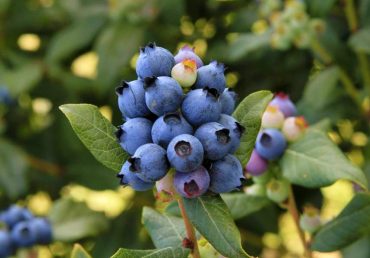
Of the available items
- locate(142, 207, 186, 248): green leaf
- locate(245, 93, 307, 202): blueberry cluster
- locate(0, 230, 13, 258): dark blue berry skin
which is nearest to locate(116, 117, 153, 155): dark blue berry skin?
locate(142, 207, 186, 248): green leaf

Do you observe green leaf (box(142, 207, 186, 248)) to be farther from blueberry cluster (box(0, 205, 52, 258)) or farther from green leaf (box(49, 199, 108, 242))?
green leaf (box(49, 199, 108, 242))

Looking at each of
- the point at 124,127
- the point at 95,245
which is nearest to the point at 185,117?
the point at 124,127

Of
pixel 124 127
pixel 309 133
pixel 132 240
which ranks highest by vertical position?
pixel 124 127

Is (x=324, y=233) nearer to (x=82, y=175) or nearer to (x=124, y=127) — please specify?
(x=124, y=127)

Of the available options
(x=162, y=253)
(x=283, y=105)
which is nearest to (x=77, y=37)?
(x=283, y=105)

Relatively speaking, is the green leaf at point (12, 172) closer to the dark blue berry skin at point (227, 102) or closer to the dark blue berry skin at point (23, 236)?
the dark blue berry skin at point (23, 236)

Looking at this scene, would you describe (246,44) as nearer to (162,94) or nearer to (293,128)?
(293,128)

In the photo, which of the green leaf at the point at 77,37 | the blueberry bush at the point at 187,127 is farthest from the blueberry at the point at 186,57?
the green leaf at the point at 77,37
